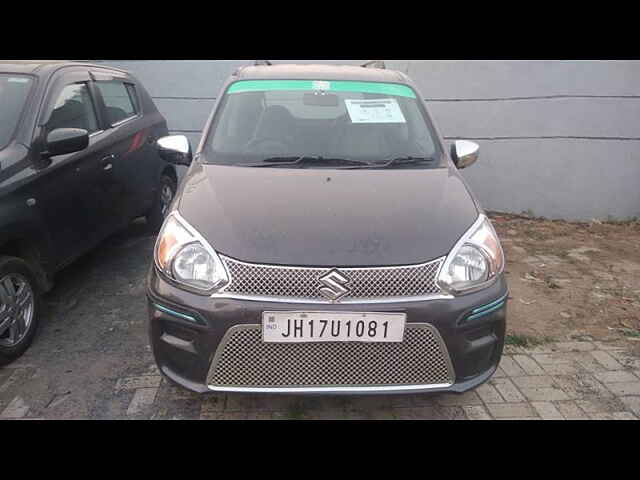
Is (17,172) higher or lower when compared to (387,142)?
lower

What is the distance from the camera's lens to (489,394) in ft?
9.32

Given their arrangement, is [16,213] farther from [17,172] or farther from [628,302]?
[628,302]

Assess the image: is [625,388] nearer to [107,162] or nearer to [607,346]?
[607,346]

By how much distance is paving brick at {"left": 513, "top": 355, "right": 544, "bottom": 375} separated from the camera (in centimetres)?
307

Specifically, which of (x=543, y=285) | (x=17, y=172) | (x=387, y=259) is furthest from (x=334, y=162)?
(x=543, y=285)

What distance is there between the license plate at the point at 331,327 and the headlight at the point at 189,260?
294 millimetres

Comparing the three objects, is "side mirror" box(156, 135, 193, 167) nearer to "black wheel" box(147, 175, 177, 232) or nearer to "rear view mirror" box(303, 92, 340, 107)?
"rear view mirror" box(303, 92, 340, 107)

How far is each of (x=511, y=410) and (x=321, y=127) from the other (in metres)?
2.04

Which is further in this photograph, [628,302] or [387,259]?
[628,302]

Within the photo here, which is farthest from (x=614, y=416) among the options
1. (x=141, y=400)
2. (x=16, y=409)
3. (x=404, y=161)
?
(x=16, y=409)

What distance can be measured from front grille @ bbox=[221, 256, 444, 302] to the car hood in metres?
0.03

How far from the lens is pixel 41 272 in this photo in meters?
3.25

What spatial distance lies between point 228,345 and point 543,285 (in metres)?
3.19

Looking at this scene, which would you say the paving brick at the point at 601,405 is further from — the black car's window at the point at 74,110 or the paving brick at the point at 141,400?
the black car's window at the point at 74,110
